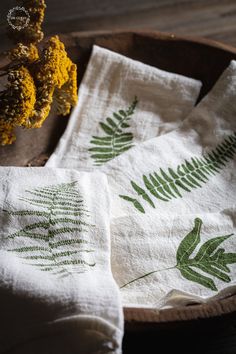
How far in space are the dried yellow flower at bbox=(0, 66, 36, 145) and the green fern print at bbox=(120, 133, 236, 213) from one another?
205 mm

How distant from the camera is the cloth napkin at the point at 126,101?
3.22 feet

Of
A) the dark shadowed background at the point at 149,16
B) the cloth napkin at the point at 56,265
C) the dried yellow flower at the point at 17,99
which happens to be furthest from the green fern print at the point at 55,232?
the dark shadowed background at the point at 149,16

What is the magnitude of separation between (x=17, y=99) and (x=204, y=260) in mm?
334

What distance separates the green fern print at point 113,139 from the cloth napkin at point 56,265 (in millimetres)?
188

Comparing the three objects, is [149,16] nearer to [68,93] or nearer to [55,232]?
[68,93]

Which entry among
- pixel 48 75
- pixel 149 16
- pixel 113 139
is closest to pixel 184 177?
pixel 113 139

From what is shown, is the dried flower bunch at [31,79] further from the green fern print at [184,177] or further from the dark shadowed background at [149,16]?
the dark shadowed background at [149,16]

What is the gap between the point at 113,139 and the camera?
97cm

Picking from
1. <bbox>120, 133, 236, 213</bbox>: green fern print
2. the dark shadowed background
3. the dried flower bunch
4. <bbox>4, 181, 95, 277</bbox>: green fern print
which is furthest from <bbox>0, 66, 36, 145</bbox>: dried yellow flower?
the dark shadowed background

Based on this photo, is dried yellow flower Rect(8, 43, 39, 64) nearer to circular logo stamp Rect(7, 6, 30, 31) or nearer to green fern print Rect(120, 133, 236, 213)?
circular logo stamp Rect(7, 6, 30, 31)

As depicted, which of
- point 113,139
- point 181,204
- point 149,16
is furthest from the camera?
point 149,16

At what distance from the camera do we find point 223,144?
912 mm

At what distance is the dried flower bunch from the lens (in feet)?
2.28

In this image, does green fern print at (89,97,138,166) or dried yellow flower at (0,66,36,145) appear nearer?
dried yellow flower at (0,66,36,145)
